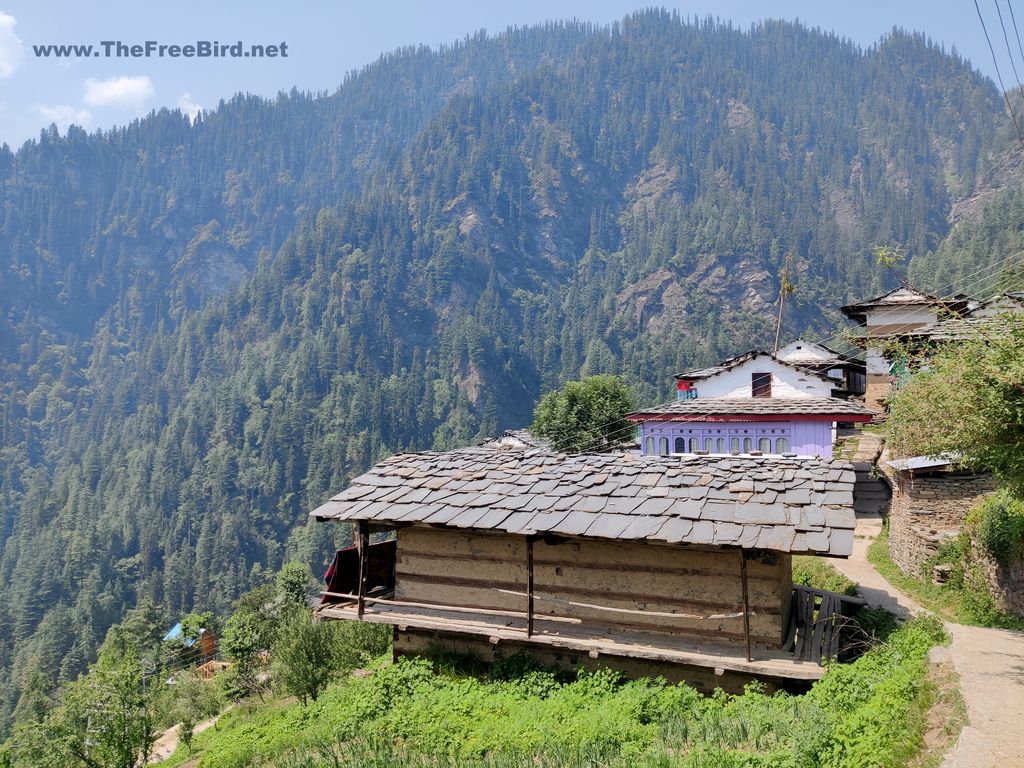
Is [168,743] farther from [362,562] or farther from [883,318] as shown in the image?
[883,318]

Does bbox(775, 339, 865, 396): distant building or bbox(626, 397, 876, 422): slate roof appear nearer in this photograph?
bbox(626, 397, 876, 422): slate roof

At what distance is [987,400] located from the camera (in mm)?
8797

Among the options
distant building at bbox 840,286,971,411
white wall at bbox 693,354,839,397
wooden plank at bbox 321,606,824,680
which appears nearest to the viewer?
wooden plank at bbox 321,606,824,680

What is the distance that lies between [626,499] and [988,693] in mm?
5734

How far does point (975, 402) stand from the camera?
30.1 ft

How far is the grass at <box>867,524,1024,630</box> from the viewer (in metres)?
13.8

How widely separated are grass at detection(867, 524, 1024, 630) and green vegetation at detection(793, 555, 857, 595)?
4.74ft

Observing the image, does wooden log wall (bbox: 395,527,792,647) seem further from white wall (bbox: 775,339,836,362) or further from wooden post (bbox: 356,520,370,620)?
white wall (bbox: 775,339,836,362)

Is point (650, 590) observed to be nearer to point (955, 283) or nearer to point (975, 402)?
point (975, 402)

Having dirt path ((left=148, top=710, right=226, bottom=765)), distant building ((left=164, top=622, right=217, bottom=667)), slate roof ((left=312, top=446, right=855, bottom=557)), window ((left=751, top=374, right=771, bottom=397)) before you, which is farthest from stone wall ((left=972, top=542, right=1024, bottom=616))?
distant building ((left=164, top=622, right=217, bottom=667))

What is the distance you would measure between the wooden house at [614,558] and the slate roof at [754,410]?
13953mm

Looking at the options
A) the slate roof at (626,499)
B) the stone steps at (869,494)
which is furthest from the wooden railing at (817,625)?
the stone steps at (869,494)

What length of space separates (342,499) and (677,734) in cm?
812

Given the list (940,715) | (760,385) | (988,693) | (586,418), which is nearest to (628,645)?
(940,715)
